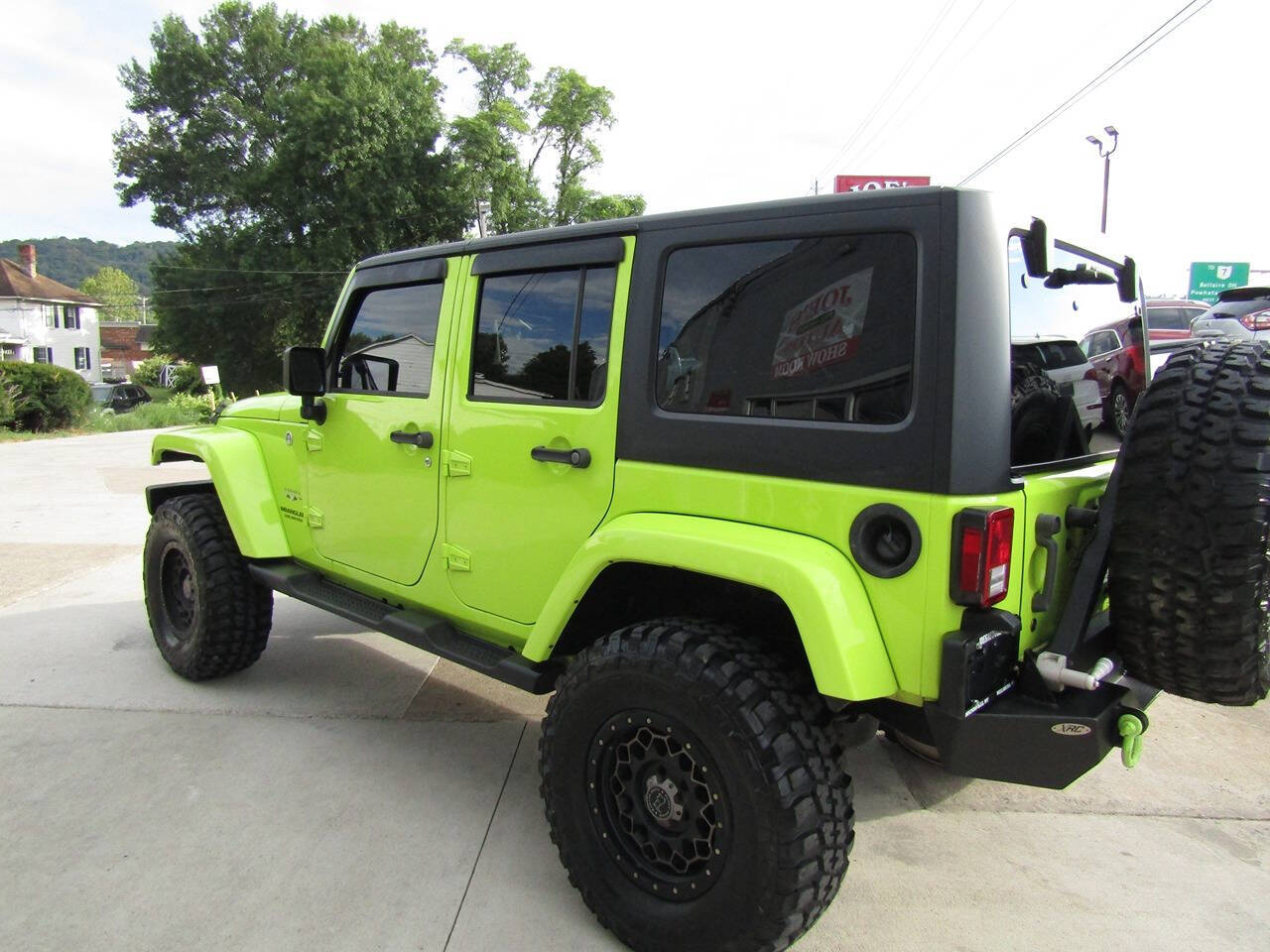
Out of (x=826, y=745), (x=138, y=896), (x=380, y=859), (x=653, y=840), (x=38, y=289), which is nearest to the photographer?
(x=826, y=745)

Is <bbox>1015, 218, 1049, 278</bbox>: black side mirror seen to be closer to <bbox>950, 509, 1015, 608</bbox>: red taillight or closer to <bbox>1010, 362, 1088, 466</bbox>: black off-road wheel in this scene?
<bbox>1010, 362, 1088, 466</bbox>: black off-road wheel

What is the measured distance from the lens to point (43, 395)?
60.8 ft

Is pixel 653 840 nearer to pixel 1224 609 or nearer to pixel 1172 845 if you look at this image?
pixel 1224 609

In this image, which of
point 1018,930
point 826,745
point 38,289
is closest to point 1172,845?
point 1018,930

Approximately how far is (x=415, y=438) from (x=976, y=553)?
78.8 inches

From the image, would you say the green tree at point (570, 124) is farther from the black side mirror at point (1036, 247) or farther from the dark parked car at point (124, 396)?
the black side mirror at point (1036, 247)

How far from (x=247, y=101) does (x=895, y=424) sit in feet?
133

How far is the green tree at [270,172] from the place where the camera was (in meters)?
30.7

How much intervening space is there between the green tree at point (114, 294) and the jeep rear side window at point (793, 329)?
4046 inches

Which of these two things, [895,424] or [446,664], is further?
[446,664]

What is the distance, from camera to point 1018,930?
236cm

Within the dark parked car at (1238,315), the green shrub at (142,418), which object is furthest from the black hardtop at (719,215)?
the green shrub at (142,418)

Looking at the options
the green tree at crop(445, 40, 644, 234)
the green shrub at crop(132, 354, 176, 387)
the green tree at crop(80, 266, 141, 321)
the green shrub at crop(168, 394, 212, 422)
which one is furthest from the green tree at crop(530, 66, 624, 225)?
the green tree at crop(80, 266, 141, 321)

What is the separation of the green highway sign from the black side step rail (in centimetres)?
4480
